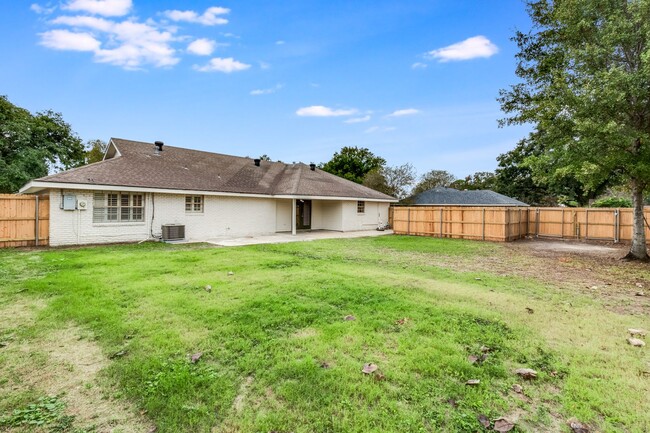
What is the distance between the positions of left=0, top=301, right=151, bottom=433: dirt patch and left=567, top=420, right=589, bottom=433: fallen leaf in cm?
291

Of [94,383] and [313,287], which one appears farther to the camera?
[313,287]

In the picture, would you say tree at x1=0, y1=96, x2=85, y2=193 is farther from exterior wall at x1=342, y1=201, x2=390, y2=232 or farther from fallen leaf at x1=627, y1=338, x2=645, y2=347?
fallen leaf at x1=627, y1=338, x2=645, y2=347

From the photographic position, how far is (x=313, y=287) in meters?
5.73

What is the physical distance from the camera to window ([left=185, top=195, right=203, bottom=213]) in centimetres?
1515

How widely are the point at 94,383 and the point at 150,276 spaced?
13.9 ft

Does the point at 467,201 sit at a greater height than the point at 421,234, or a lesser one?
greater

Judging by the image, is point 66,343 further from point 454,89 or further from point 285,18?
point 454,89

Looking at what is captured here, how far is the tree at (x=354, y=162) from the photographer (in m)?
35.9

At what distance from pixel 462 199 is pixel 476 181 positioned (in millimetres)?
20204

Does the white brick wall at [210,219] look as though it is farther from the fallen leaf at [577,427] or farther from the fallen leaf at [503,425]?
the fallen leaf at [577,427]

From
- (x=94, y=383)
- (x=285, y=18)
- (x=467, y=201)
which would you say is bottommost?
(x=94, y=383)

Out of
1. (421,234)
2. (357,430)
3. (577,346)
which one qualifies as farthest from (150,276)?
(421,234)

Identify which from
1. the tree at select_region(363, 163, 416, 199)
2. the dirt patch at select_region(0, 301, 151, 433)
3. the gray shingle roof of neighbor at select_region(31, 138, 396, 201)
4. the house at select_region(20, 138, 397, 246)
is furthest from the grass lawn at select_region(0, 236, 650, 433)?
the tree at select_region(363, 163, 416, 199)

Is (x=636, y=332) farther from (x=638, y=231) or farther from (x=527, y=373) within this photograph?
(x=638, y=231)
